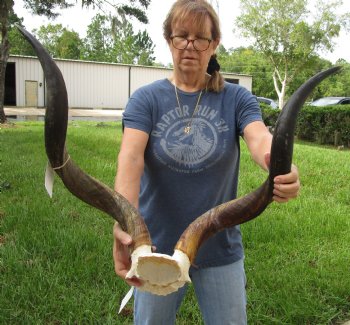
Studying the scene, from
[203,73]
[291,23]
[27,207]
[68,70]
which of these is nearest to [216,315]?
[203,73]

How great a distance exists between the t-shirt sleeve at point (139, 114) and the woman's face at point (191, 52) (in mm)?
244

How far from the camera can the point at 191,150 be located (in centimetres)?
231

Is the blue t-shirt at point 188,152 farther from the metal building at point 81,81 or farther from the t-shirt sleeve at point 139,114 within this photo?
the metal building at point 81,81

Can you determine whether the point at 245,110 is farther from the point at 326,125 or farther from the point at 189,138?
the point at 326,125

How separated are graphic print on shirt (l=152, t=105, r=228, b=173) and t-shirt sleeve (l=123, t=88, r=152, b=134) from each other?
0.06 meters

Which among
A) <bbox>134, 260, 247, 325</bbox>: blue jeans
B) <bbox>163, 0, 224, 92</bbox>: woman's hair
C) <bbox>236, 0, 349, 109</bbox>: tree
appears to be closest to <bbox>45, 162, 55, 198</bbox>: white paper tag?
<bbox>134, 260, 247, 325</bbox>: blue jeans

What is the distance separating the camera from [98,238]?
4844 mm

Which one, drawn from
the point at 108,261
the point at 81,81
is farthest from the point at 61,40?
the point at 108,261

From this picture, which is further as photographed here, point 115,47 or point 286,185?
point 115,47

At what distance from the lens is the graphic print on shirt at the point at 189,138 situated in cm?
230

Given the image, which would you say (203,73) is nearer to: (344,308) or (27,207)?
(344,308)

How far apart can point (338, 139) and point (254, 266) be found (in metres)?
14.1

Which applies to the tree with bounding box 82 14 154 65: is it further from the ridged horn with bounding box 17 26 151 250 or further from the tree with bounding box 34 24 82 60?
the ridged horn with bounding box 17 26 151 250

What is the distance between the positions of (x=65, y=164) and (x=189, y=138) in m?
0.70
